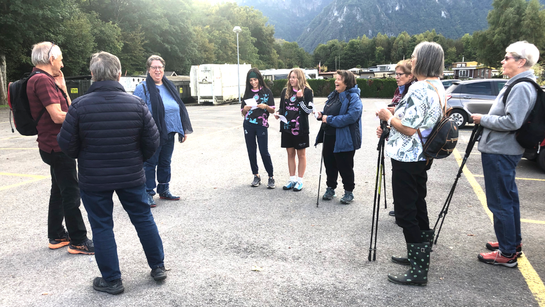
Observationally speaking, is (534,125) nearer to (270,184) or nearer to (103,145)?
(103,145)

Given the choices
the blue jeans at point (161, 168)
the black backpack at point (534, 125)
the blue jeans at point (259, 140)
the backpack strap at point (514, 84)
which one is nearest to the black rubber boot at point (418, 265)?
the black backpack at point (534, 125)

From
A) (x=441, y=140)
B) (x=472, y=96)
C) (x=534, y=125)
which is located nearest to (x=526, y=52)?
(x=534, y=125)

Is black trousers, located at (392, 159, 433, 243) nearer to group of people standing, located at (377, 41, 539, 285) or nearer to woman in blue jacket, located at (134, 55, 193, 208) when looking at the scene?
group of people standing, located at (377, 41, 539, 285)

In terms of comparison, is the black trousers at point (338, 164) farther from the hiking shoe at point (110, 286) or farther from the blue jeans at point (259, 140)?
the hiking shoe at point (110, 286)

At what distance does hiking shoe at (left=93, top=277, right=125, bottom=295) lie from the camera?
119 inches

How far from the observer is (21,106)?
3574mm

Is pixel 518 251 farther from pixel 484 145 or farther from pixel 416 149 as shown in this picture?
pixel 416 149

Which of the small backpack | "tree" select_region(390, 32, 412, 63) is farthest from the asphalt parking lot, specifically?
"tree" select_region(390, 32, 412, 63)

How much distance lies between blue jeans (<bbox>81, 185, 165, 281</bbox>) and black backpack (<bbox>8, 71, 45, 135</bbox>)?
1.20 m

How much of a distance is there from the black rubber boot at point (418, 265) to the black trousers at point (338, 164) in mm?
2214

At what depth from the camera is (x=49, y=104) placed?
11.3 feet

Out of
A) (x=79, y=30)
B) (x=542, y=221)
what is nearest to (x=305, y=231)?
(x=542, y=221)

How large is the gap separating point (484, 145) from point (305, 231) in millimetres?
2005

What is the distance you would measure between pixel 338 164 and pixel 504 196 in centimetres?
225
